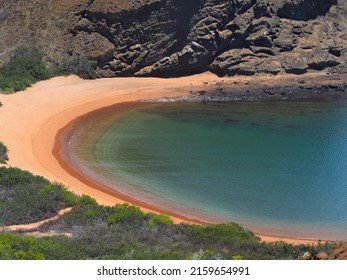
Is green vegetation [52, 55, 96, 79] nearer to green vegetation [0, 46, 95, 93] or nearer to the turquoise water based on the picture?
green vegetation [0, 46, 95, 93]

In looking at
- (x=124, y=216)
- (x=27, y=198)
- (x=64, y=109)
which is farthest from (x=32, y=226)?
(x=64, y=109)

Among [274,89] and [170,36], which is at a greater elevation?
[170,36]

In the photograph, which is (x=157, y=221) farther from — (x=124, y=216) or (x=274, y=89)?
(x=274, y=89)

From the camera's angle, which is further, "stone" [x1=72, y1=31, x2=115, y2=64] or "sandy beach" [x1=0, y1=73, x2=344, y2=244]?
"stone" [x1=72, y1=31, x2=115, y2=64]

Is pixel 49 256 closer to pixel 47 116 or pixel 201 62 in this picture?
pixel 47 116

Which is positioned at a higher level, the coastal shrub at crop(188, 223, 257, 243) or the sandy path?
the sandy path

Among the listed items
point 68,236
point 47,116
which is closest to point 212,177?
point 68,236

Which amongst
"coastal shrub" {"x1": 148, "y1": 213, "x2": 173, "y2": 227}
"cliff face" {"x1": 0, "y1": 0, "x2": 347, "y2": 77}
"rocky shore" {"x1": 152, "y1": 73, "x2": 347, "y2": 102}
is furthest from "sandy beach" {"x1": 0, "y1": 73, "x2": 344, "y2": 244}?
"coastal shrub" {"x1": 148, "y1": 213, "x2": 173, "y2": 227}
